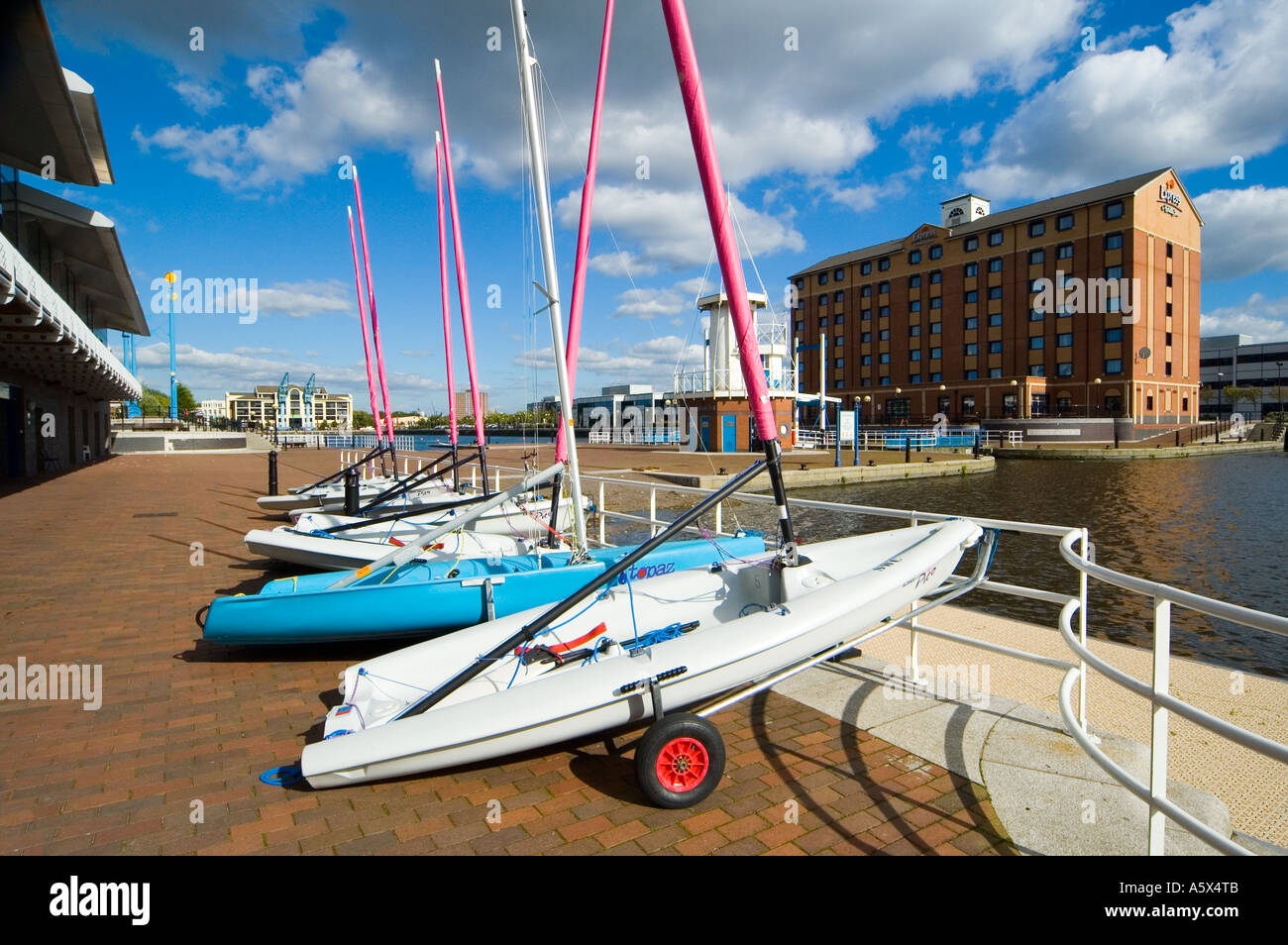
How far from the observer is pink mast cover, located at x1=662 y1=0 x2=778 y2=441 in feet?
17.9

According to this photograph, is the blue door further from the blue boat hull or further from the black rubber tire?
the black rubber tire

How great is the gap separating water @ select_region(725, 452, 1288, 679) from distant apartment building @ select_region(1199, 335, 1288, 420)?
66149 mm

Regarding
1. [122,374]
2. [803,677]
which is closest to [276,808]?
[803,677]

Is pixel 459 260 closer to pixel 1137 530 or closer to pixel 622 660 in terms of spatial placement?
pixel 622 660

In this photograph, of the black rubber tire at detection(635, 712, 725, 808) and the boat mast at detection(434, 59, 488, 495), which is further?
the boat mast at detection(434, 59, 488, 495)

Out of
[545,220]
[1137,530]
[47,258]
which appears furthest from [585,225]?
[47,258]

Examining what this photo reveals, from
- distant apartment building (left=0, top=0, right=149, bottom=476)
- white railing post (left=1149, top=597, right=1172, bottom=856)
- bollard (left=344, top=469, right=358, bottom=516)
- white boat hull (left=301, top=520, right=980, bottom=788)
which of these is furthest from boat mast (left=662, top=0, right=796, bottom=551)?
distant apartment building (left=0, top=0, right=149, bottom=476)

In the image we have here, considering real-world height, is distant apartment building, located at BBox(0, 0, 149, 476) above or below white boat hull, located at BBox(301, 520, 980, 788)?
above

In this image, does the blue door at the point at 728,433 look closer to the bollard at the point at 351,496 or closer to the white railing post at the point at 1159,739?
the bollard at the point at 351,496

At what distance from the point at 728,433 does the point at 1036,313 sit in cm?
3847

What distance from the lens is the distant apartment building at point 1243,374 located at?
89562 millimetres

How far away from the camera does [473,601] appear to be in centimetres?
582

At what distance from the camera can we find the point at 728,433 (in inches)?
1590
